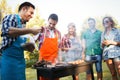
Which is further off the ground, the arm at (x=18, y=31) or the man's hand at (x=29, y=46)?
the arm at (x=18, y=31)

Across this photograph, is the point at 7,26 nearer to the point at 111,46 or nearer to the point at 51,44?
the point at 51,44

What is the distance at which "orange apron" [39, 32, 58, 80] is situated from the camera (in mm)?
3652

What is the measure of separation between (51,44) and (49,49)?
0.31 feet

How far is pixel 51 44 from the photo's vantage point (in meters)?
3.74

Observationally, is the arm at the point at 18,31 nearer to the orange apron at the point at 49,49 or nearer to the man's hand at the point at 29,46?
the man's hand at the point at 29,46

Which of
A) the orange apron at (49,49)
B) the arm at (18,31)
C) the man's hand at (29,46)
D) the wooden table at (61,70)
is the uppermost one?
the arm at (18,31)

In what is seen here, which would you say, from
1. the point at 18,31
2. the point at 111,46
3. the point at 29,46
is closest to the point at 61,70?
the point at 29,46

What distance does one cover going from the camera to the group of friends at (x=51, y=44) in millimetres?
2303

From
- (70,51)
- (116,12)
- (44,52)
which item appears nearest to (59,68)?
(44,52)

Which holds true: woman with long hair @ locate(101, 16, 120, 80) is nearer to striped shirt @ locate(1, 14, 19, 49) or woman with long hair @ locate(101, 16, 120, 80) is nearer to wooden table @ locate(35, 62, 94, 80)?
wooden table @ locate(35, 62, 94, 80)

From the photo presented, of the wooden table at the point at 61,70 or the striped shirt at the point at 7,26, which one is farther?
the wooden table at the point at 61,70

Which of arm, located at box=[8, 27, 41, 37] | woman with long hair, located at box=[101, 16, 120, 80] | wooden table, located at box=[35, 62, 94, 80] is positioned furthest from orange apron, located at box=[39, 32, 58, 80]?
arm, located at box=[8, 27, 41, 37]

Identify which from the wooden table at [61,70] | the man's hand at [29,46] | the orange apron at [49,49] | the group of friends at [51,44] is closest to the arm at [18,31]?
the group of friends at [51,44]

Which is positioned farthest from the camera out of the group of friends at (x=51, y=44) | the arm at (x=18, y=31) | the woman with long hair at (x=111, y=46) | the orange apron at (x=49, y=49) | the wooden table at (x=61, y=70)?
the woman with long hair at (x=111, y=46)
